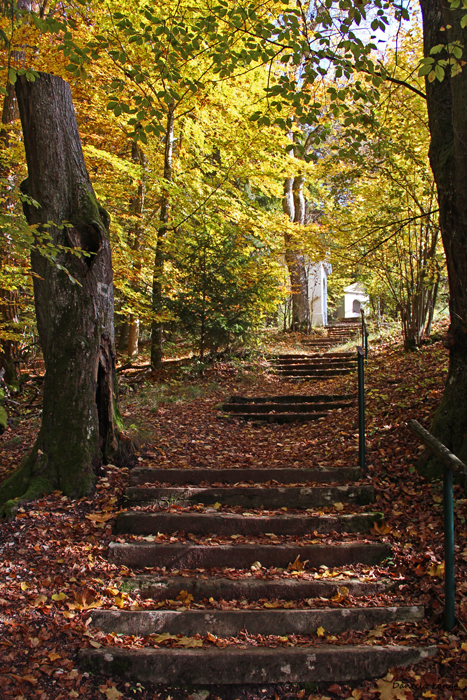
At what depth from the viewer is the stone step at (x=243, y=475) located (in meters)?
4.46

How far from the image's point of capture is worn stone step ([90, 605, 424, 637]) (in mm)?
2787

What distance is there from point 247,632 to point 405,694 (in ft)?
3.00

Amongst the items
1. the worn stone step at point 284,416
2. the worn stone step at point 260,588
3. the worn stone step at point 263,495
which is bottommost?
the worn stone step at point 260,588

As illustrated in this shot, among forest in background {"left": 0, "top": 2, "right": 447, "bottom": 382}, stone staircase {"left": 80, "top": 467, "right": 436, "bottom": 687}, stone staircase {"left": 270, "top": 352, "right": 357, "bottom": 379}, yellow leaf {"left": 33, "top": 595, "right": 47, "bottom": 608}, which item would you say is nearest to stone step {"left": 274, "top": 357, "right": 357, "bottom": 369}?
stone staircase {"left": 270, "top": 352, "right": 357, "bottom": 379}

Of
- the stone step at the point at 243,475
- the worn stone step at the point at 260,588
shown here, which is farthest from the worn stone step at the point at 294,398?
the worn stone step at the point at 260,588

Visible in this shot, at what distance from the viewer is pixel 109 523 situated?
3793 mm

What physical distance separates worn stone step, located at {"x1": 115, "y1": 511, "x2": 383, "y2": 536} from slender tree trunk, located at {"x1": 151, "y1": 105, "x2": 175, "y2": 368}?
20.9 ft

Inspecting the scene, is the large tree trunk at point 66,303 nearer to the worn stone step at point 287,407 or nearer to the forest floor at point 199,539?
the forest floor at point 199,539

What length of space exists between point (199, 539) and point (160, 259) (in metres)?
7.54

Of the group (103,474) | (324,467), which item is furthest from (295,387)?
(103,474)

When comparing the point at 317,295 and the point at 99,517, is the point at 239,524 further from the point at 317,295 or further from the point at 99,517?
the point at 317,295

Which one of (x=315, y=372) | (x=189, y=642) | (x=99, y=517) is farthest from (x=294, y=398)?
(x=189, y=642)

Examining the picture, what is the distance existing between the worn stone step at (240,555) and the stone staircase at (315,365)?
23.2ft

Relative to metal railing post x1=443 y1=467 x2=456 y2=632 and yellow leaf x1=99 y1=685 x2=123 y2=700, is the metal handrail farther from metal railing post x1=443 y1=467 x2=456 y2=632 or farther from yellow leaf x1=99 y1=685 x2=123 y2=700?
yellow leaf x1=99 y1=685 x2=123 y2=700
